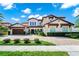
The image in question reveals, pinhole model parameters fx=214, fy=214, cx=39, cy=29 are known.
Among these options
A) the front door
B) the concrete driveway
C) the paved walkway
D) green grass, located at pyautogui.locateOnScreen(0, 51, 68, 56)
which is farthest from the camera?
the front door

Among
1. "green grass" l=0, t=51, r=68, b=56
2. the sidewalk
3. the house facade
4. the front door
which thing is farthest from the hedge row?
the front door

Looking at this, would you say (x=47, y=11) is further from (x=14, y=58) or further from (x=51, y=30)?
(x=14, y=58)

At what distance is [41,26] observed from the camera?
6664 mm

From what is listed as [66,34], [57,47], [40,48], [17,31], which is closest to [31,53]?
[40,48]

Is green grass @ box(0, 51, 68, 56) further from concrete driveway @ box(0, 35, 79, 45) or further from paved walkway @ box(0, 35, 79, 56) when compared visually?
concrete driveway @ box(0, 35, 79, 45)

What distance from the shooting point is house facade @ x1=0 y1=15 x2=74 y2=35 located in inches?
259

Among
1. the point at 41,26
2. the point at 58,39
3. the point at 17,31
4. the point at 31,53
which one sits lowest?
the point at 31,53

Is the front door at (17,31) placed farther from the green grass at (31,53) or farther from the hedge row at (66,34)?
the hedge row at (66,34)

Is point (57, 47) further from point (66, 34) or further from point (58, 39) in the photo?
point (66, 34)

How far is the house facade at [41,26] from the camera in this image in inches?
259

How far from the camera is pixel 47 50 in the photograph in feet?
20.7

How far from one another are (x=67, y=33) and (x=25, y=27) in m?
1.32

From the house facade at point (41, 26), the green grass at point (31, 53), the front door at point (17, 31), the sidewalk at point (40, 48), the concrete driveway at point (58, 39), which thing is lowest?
the green grass at point (31, 53)

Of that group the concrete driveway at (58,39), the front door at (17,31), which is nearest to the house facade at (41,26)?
the front door at (17,31)
